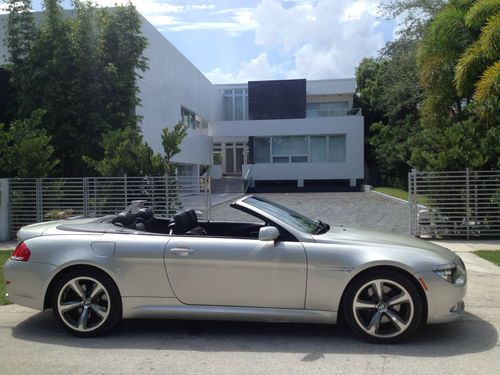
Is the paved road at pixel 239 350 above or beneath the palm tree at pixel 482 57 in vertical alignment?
beneath

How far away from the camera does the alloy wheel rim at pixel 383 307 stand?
4.86 m

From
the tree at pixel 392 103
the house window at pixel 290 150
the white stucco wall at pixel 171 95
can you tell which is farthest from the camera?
the house window at pixel 290 150

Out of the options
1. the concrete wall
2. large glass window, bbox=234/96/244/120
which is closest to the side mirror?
the concrete wall

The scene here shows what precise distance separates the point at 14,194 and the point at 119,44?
20.0ft

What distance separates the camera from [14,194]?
42.1ft

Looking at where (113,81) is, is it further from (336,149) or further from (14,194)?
(336,149)

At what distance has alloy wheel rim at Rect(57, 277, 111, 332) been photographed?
202 inches

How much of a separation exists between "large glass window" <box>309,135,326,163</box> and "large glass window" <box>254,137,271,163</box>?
10.3 feet

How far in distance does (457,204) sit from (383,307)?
25.4 ft

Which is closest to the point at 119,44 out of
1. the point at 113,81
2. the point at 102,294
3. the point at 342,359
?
the point at 113,81

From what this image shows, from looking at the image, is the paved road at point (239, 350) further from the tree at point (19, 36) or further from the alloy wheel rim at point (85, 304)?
the tree at point (19, 36)

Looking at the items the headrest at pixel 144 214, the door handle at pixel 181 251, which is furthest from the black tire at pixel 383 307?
the headrest at pixel 144 214

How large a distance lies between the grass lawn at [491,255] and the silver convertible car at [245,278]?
4.49 m

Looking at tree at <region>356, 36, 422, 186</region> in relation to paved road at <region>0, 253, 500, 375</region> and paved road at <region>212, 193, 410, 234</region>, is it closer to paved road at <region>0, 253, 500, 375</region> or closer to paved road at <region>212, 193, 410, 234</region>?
paved road at <region>212, 193, 410, 234</region>
